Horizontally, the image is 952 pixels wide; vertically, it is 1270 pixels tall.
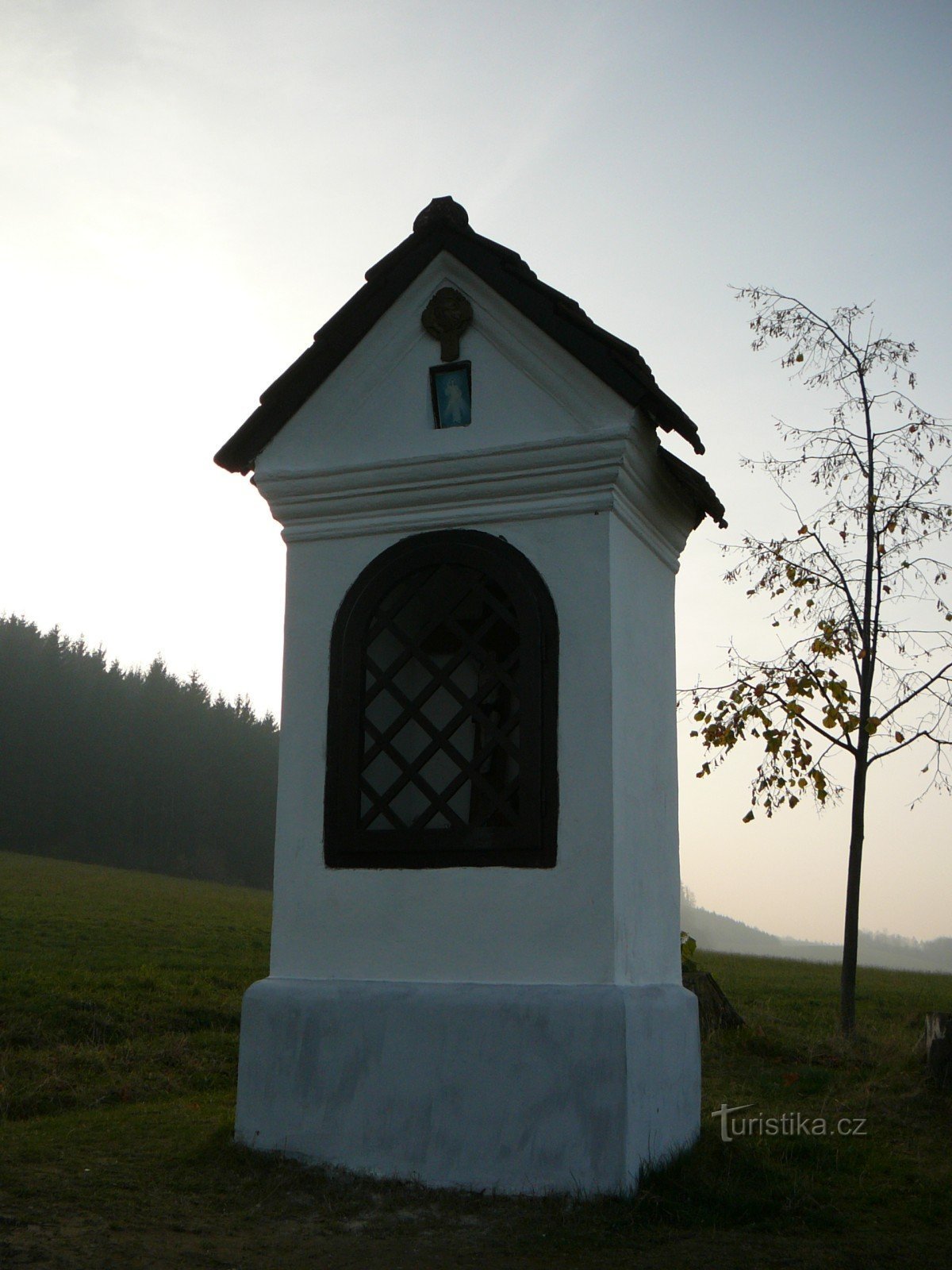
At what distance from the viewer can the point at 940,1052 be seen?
27.8 feet

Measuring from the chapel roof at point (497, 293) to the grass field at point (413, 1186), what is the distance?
3453 mm

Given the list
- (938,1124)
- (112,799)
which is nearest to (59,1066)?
(938,1124)

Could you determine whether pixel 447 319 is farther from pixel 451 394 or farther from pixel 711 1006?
pixel 711 1006

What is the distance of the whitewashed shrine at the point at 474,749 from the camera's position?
5.24 meters

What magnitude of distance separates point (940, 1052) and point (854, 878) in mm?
2815

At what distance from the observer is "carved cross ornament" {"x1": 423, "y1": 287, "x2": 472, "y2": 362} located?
20.2 feet

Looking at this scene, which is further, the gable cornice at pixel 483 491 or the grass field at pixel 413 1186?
the gable cornice at pixel 483 491

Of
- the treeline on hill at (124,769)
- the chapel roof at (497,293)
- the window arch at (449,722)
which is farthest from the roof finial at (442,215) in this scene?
the treeline on hill at (124,769)

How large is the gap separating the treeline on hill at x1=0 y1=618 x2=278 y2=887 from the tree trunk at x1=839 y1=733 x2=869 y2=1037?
4231 centimetres

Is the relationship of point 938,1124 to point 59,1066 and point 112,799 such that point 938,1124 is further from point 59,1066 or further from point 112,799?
point 112,799
